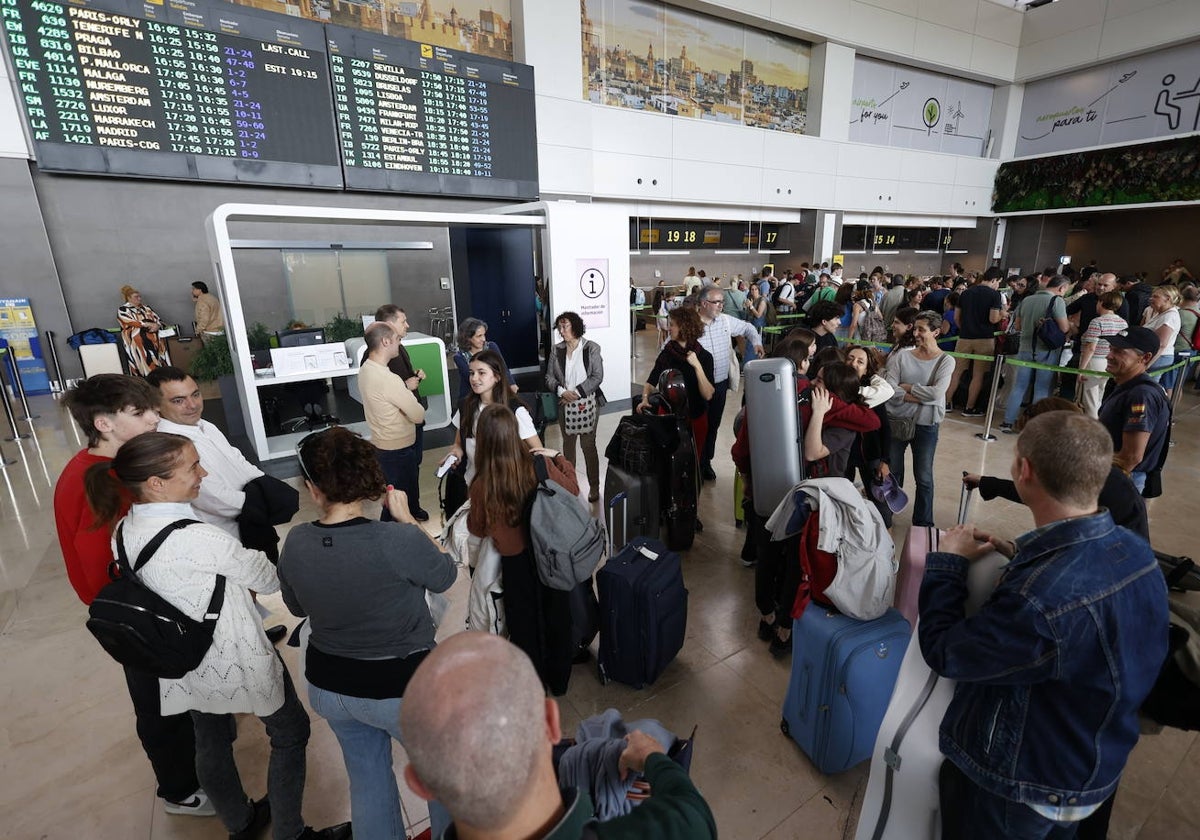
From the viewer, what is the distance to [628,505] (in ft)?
11.3

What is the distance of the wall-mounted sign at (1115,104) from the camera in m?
13.5

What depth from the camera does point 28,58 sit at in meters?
6.36

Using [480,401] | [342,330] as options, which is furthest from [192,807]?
[342,330]

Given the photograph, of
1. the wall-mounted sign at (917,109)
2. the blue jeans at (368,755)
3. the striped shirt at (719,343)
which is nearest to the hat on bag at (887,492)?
the striped shirt at (719,343)

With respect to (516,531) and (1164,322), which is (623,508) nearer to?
(516,531)

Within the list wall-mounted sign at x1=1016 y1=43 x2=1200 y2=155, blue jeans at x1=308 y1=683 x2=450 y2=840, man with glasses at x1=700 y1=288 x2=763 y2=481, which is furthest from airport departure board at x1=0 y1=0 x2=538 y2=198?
wall-mounted sign at x1=1016 y1=43 x2=1200 y2=155

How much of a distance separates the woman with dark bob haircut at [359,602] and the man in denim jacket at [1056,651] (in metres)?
1.39

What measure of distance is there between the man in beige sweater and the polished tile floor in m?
1.02

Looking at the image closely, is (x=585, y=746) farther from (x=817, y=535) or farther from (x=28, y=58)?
(x=28, y=58)

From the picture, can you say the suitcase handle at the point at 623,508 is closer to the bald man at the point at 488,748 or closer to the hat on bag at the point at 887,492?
the hat on bag at the point at 887,492

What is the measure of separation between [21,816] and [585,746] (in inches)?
96.8

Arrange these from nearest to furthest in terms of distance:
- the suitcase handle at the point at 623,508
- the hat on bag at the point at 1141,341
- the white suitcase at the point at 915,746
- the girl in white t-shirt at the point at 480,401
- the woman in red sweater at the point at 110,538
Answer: the white suitcase at the point at 915,746 < the woman in red sweater at the point at 110,538 < the girl in white t-shirt at the point at 480,401 < the hat on bag at the point at 1141,341 < the suitcase handle at the point at 623,508

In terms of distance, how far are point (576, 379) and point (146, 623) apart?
3228 mm

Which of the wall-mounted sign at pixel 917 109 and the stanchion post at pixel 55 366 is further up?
the wall-mounted sign at pixel 917 109
